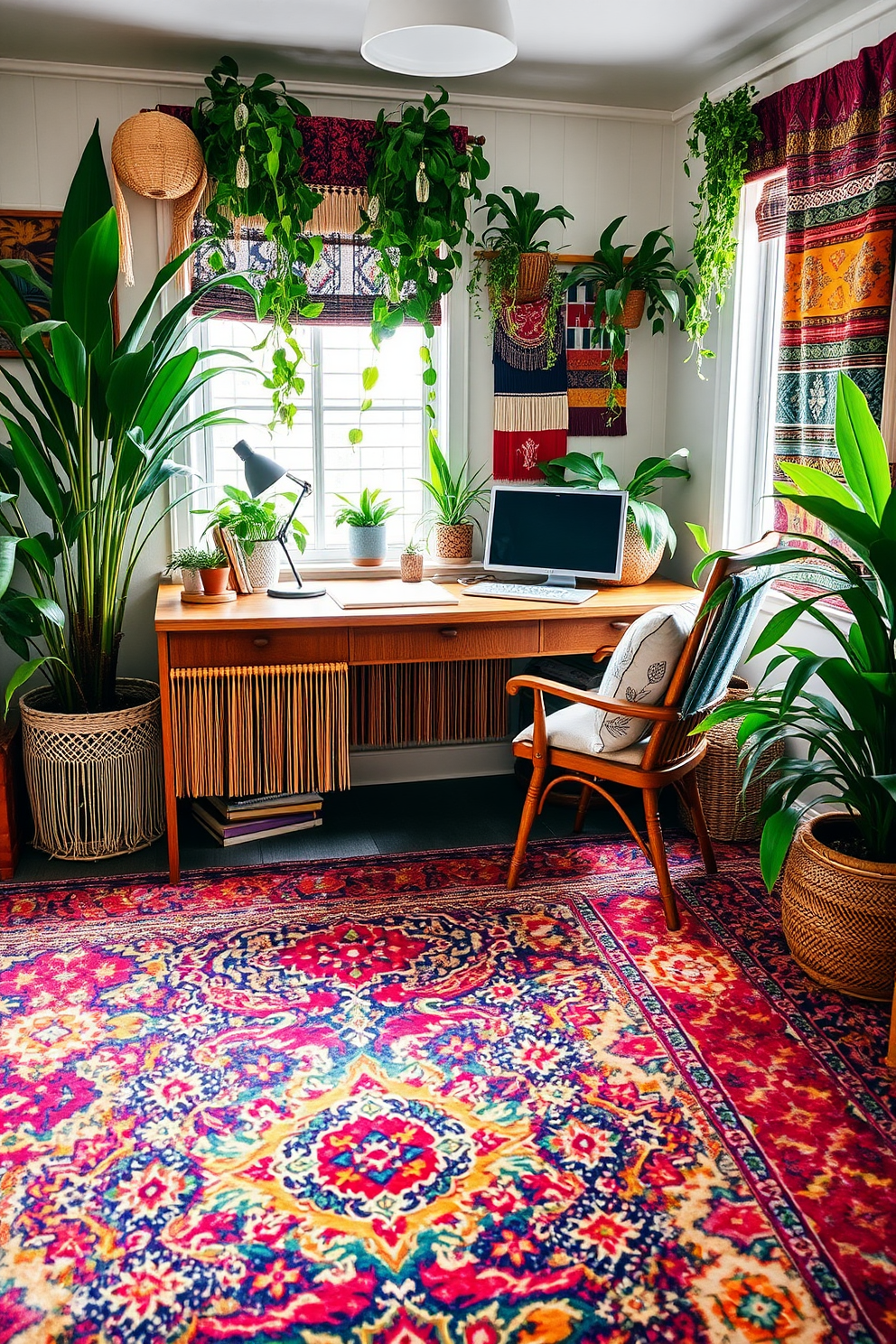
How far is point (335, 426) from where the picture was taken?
160 inches

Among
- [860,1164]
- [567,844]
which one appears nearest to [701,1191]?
[860,1164]

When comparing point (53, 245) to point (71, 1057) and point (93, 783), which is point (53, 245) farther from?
point (71, 1057)

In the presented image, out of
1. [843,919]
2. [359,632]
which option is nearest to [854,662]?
[843,919]

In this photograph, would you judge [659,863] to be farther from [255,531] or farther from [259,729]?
[255,531]

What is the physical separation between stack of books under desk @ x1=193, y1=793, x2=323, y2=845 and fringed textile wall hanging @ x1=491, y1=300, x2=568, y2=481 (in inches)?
58.4

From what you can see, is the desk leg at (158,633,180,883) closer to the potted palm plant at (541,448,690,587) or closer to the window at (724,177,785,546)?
the potted palm plant at (541,448,690,587)

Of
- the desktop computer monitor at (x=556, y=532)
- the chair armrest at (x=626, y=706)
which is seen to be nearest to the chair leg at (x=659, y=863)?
the chair armrest at (x=626, y=706)

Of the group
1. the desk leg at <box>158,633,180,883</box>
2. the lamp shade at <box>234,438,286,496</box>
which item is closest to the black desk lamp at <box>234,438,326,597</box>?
the lamp shade at <box>234,438,286,496</box>

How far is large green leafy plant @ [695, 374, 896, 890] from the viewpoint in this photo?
2482 mm

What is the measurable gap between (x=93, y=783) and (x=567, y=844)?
5.08 feet

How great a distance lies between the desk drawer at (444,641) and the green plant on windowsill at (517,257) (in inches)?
51.5

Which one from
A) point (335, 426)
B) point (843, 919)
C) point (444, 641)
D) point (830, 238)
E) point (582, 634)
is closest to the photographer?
point (843, 919)

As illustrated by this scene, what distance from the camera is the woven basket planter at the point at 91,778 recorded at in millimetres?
3369

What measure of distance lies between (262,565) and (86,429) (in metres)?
0.75
